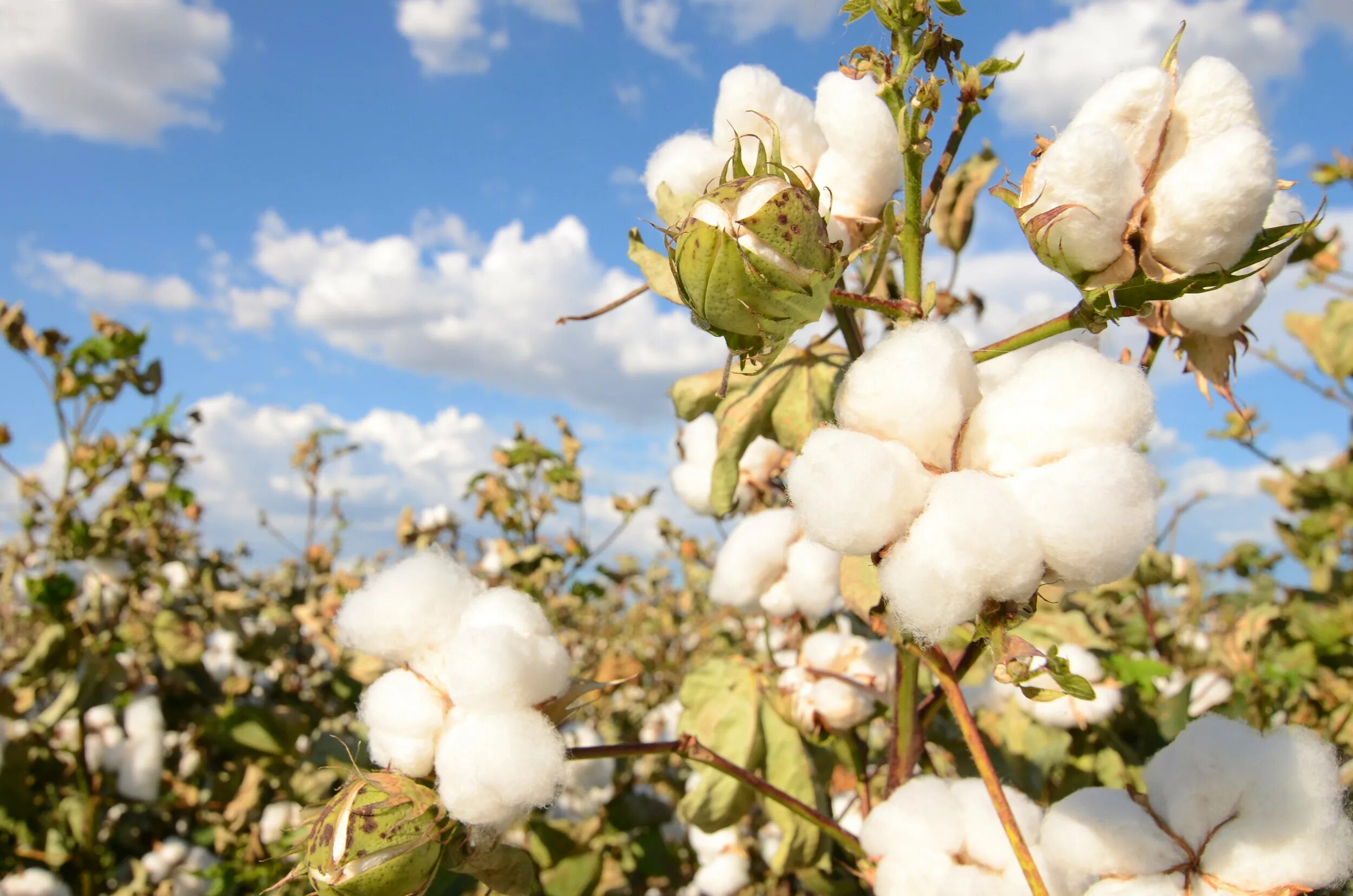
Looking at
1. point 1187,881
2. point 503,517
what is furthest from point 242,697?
point 1187,881

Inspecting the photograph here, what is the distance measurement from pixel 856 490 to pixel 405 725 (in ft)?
2.25

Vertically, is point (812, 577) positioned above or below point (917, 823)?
above

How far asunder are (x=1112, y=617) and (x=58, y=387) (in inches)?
143

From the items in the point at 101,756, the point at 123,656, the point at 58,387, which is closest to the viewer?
the point at 101,756

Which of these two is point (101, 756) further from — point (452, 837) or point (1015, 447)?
point (1015, 447)

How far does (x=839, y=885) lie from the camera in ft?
5.33

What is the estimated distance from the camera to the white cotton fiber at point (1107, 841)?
99 centimetres

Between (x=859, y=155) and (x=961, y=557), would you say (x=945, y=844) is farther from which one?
(x=859, y=155)

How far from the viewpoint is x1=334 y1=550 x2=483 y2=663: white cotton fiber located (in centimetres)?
121

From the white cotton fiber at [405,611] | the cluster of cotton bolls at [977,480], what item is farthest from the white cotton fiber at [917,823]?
the white cotton fiber at [405,611]

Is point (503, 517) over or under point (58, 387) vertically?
under

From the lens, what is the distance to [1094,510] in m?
0.79

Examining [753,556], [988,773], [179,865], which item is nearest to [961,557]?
[988,773]

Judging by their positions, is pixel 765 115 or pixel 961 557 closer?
pixel 961 557
